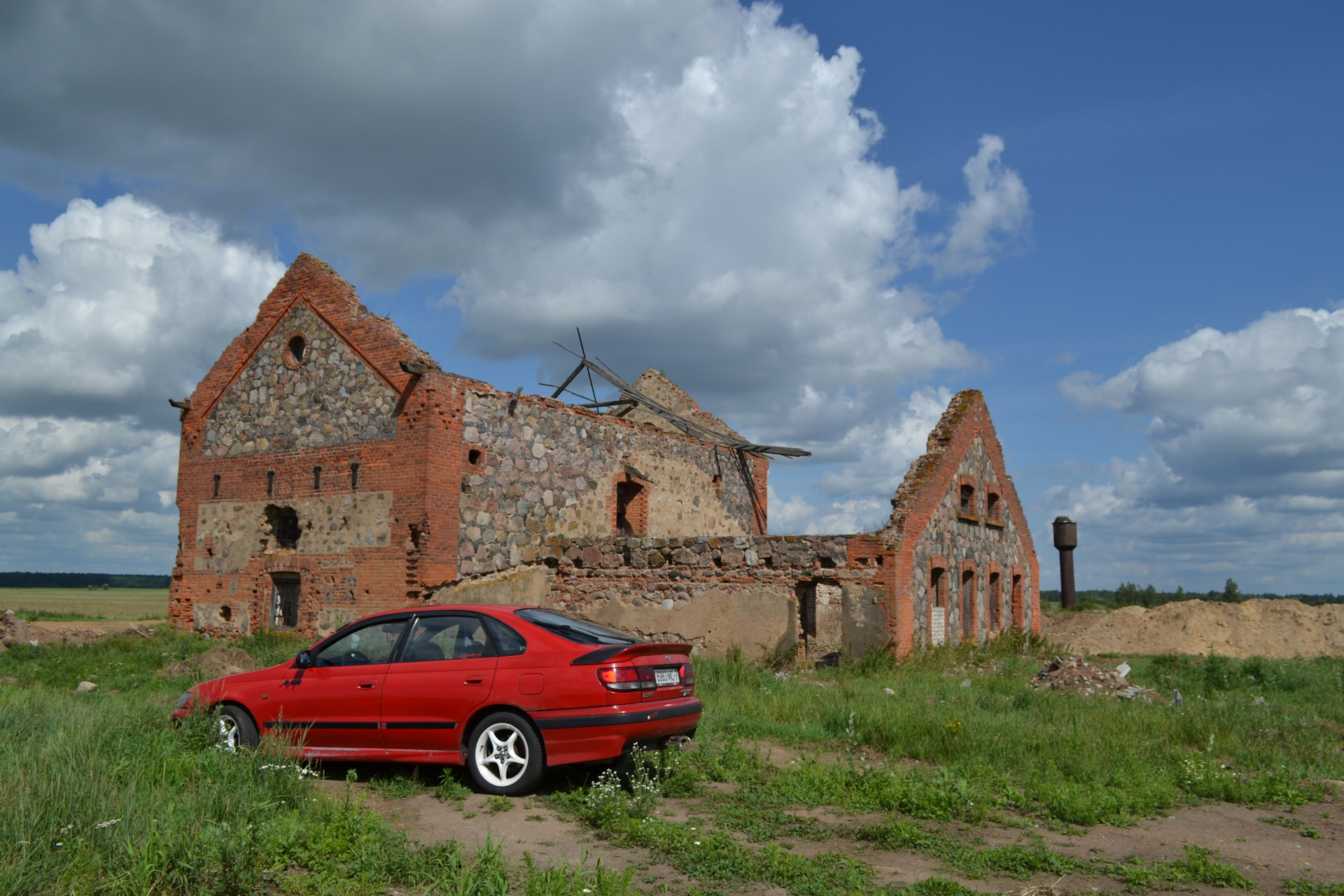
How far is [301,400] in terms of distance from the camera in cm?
1850

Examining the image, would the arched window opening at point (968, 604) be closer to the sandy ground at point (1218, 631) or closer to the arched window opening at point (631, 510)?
the arched window opening at point (631, 510)

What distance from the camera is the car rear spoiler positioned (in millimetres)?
7098

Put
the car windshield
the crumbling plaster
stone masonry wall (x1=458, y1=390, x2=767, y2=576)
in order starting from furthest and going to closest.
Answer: stone masonry wall (x1=458, y1=390, x2=767, y2=576), the crumbling plaster, the car windshield

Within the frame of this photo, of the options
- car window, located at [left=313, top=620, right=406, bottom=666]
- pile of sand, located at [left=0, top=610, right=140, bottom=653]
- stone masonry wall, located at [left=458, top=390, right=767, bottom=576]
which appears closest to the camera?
car window, located at [left=313, top=620, right=406, bottom=666]

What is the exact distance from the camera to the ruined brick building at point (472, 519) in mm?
16062

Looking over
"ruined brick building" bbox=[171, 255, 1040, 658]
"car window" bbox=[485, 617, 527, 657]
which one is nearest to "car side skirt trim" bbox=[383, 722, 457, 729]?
"car window" bbox=[485, 617, 527, 657]

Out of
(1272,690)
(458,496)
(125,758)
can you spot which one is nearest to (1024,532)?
(1272,690)

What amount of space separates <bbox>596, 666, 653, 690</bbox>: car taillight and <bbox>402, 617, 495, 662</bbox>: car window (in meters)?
1.02

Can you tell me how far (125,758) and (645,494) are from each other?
49.8 feet

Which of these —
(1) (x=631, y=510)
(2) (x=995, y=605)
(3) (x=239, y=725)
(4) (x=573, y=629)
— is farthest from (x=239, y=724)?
(2) (x=995, y=605)

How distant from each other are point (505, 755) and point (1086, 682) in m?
9.84

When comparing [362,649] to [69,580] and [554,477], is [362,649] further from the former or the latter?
[69,580]

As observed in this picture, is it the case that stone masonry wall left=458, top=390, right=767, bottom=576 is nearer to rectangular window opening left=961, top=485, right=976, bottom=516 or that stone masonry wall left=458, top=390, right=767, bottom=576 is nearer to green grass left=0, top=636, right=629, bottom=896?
rectangular window opening left=961, top=485, right=976, bottom=516

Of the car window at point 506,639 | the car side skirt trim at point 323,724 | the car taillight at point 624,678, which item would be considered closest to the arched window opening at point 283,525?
the car side skirt trim at point 323,724
